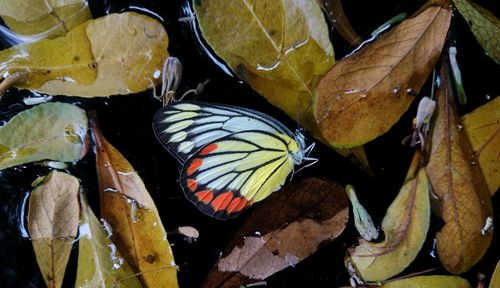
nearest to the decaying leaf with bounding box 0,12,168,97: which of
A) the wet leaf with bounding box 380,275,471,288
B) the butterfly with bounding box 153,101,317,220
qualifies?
the butterfly with bounding box 153,101,317,220

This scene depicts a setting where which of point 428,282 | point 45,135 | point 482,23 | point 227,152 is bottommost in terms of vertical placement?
point 428,282

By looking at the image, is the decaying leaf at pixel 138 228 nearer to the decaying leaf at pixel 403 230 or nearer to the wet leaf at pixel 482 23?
the decaying leaf at pixel 403 230

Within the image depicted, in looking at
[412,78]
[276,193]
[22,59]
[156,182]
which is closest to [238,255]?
[276,193]

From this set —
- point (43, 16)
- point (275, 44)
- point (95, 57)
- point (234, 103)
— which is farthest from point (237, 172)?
point (43, 16)

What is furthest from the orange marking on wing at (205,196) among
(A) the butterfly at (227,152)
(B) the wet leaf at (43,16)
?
(B) the wet leaf at (43,16)

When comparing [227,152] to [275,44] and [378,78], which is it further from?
[378,78]

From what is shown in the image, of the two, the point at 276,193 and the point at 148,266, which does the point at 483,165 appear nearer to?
the point at 276,193
